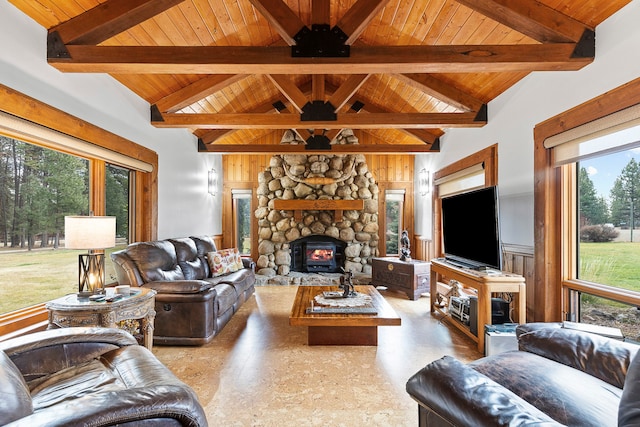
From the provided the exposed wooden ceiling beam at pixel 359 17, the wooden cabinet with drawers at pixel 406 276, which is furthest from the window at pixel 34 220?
the wooden cabinet with drawers at pixel 406 276

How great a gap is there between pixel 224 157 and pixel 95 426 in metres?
6.01

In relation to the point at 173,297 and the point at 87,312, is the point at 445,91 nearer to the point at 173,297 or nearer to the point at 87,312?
the point at 173,297

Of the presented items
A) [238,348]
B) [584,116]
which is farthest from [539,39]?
[238,348]

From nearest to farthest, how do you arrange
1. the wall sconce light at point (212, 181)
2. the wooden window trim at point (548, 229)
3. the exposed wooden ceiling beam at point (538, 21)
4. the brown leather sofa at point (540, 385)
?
the brown leather sofa at point (540, 385) < the exposed wooden ceiling beam at point (538, 21) < the wooden window trim at point (548, 229) < the wall sconce light at point (212, 181)

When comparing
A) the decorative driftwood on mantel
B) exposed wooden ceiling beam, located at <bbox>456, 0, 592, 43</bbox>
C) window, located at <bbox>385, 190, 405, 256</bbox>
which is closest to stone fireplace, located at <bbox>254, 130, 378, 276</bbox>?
the decorative driftwood on mantel

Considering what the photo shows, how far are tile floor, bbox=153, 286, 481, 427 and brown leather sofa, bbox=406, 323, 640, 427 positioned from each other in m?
0.77

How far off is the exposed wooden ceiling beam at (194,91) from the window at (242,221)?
2.90m

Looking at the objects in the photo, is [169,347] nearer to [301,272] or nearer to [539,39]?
[301,272]

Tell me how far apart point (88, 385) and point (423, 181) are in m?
5.33

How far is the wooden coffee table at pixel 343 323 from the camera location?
2.69m

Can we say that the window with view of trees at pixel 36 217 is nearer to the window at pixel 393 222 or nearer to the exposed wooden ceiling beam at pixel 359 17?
the exposed wooden ceiling beam at pixel 359 17

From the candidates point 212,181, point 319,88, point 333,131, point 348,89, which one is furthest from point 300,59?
point 212,181

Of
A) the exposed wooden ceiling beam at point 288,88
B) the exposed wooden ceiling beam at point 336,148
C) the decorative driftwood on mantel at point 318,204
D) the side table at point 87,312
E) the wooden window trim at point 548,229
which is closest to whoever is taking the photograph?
the side table at point 87,312

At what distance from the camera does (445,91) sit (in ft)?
12.1
